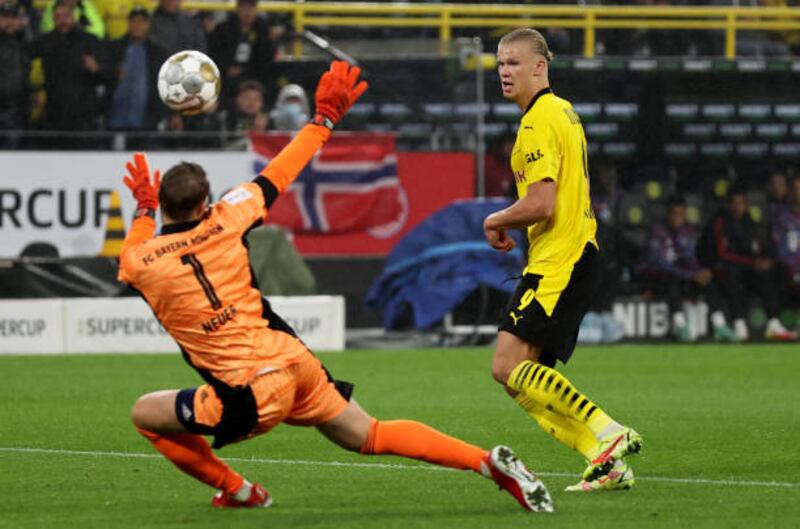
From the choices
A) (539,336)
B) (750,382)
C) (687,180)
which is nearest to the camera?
(539,336)

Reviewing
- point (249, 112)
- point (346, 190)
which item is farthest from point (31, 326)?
point (346, 190)

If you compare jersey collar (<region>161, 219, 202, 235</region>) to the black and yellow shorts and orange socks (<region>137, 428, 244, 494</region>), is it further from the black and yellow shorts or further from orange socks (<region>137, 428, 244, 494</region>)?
the black and yellow shorts

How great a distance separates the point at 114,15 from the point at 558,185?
41.4ft

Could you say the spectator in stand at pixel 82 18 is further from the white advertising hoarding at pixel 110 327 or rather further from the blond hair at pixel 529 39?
the blond hair at pixel 529 39

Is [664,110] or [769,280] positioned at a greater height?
[664,110]

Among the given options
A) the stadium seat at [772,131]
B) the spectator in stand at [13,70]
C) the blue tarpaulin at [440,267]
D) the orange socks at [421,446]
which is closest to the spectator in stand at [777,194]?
the stadium seat at [772,131]

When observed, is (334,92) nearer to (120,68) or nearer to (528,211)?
(528,211)

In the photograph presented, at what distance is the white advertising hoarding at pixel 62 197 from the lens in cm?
1859

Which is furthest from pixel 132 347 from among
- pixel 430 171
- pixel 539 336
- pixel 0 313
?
pixel 539 336

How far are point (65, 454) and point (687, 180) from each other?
13.0 m

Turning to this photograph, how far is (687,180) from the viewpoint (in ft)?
70.0

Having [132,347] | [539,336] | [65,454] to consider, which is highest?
[539,336]

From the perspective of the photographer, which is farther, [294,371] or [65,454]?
[65,454]

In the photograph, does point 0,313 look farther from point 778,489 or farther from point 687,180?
point 778,489
